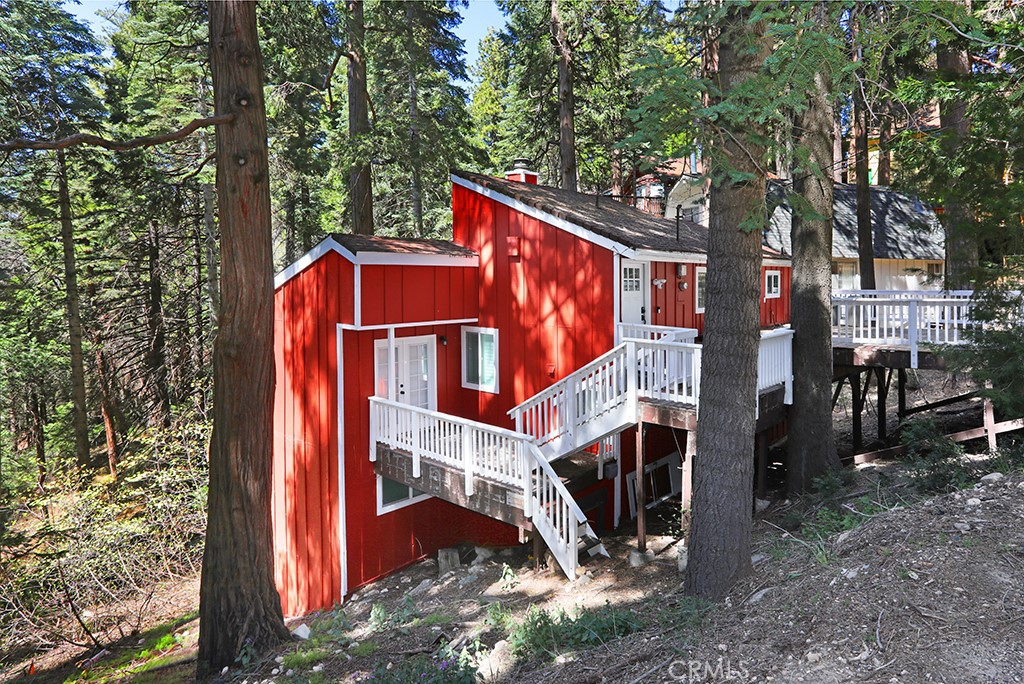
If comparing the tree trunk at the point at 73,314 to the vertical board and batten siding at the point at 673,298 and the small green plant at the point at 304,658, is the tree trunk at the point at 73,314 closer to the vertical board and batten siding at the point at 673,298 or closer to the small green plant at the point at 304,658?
the small green plant at the point at 304,658

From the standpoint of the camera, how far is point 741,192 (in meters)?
5.43

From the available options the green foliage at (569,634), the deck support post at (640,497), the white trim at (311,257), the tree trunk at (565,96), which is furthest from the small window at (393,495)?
the tree trunk at (565,96)

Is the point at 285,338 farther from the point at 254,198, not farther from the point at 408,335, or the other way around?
the point at 254,198

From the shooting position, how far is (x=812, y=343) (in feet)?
31.2

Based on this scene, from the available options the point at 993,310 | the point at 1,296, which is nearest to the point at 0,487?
the point at 1,296

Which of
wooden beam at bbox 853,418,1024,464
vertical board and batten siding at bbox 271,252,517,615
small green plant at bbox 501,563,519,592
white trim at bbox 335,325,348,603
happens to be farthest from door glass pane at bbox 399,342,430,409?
wooden beam at bbox 853,418,1024,464

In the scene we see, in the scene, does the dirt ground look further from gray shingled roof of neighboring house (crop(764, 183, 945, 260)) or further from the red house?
gray shingled roof of neighboring house (crop(764, 183, 945, 260))

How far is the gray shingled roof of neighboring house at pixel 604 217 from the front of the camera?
9930 mm

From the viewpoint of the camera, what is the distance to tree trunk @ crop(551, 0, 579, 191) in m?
17.1

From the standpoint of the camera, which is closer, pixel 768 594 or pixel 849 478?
pixel 768 594

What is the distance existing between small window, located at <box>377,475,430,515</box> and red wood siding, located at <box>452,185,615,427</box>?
5.87 feet

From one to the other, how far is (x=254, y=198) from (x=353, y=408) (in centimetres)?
424

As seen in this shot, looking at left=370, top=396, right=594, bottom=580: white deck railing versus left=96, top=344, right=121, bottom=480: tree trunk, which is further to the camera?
left=96, top=344, right=121, bottom=480: tree trunk

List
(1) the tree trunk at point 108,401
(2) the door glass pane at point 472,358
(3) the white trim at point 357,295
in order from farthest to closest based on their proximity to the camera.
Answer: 1. (1) the tree trunk at point 108,401
2. (2) the door glass pane at point 472,358
3. (3) the white trim at point 357,295
